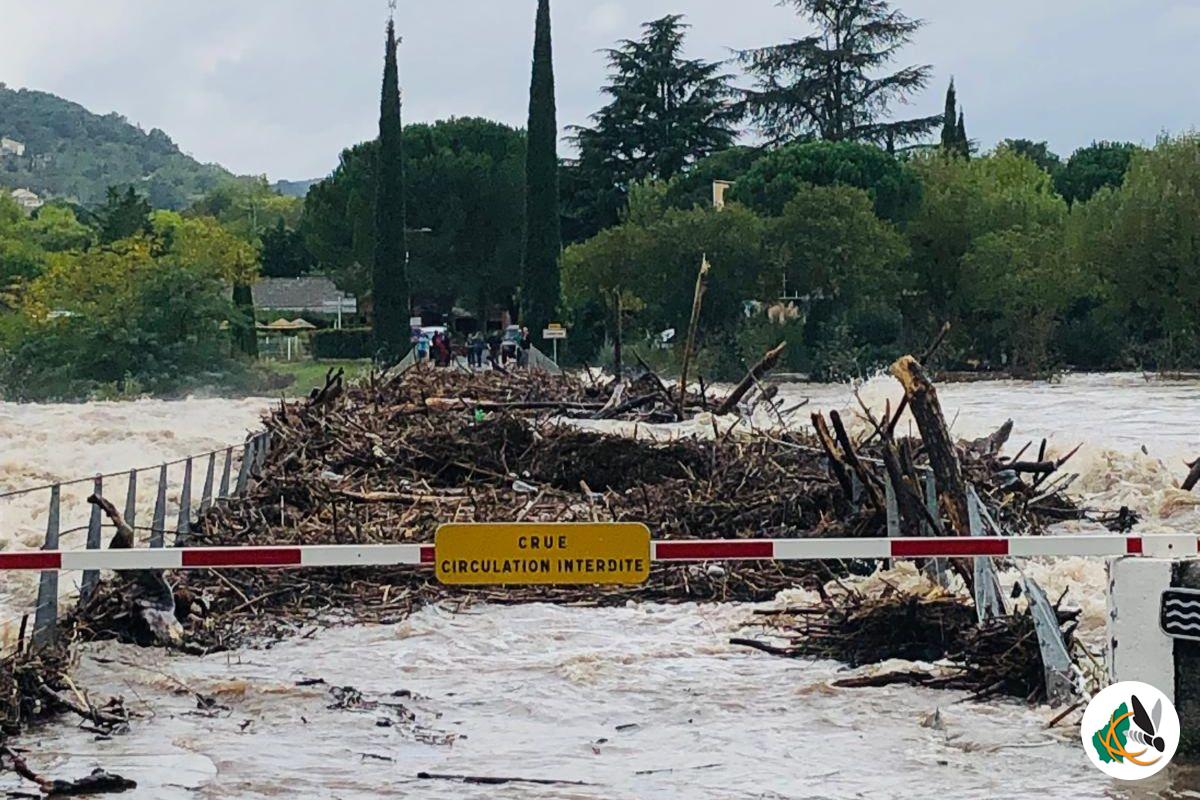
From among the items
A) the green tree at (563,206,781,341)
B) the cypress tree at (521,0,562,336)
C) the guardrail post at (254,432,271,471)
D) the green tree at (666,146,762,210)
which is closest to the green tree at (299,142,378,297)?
the green tree at (666,146,762,210)

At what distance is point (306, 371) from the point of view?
58.0 metres

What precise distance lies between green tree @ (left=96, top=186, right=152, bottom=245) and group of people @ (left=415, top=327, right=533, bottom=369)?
44.5ft

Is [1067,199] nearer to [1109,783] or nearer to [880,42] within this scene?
[880,42]

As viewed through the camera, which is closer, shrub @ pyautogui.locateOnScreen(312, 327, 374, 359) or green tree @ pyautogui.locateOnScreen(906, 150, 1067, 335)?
green tree @ pyautogui.locateOnScreen(906, 150, 1067, 335)

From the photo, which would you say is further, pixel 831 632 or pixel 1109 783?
pixel 831 632

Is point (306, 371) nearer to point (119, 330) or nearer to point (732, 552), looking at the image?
point (119, 330)

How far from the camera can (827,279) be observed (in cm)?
4931

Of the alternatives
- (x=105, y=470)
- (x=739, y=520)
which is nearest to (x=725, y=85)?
(x=105, y=470)

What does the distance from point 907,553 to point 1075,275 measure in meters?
43.2

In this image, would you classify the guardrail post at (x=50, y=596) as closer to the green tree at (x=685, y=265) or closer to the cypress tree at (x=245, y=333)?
the green tree at (x=685, y=265)

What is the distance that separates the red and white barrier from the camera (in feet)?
26.8

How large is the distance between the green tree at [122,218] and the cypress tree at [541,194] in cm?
1376

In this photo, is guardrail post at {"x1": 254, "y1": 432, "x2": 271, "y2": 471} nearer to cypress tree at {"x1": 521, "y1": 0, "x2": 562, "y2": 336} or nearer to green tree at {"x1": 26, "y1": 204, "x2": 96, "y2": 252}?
cypress tree at {"x1": 521, "y1": 0, "x2": 562, "y2": 336}

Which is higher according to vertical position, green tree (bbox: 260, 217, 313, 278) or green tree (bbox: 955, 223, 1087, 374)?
green tree (bbox: 260, 217, 313, 278)
